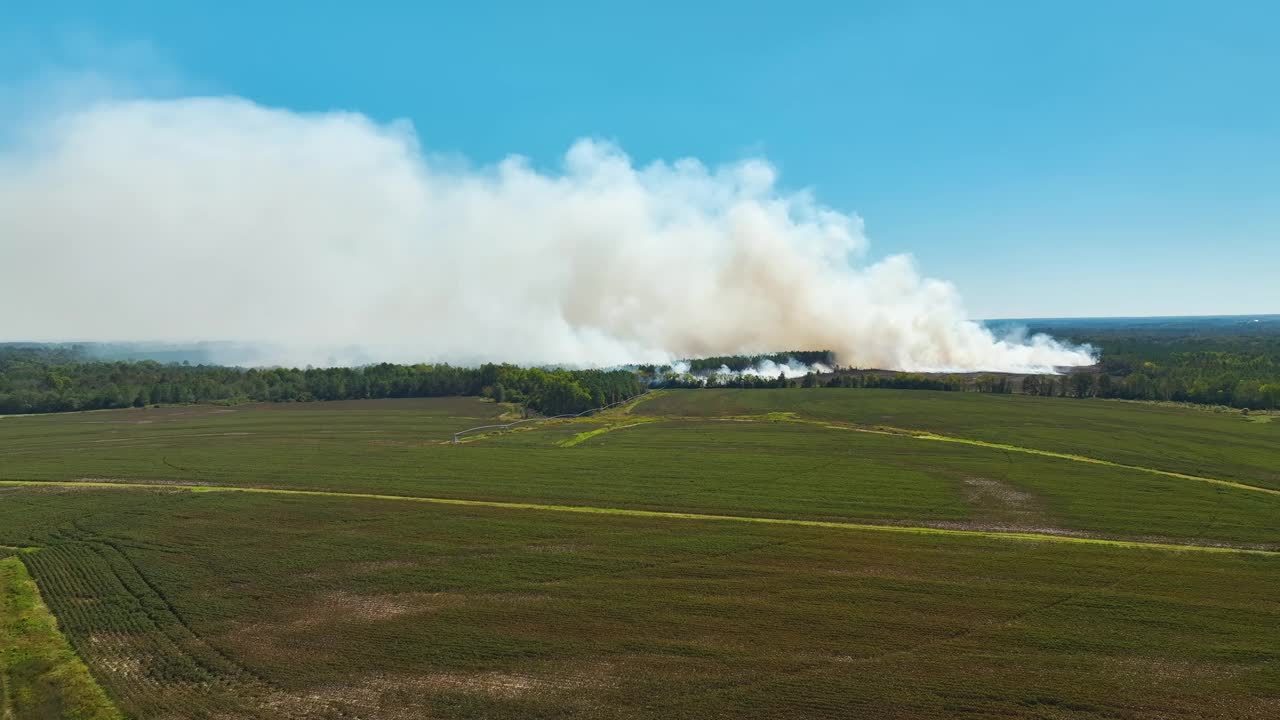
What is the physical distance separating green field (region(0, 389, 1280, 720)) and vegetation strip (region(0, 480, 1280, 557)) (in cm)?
33

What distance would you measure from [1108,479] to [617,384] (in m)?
76.8

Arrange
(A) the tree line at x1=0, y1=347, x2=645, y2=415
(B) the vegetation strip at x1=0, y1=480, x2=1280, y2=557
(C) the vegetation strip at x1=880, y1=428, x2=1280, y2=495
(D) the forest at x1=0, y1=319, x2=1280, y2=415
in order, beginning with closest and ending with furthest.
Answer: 1. (B) the vegetation strip at x1=0, y1=480, x2=1280, y2=557
2. (C) the vegetation strip at x1=880, y1=428, x2=1280, y2=495
3. (D) the forest at x1=0, y1=319, x2=1280, y2=415
4. (A) the tree line at x1=0, y1=347, x2=645, y2=415

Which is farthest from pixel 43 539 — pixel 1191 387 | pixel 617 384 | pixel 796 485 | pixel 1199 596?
pixel 1191 387

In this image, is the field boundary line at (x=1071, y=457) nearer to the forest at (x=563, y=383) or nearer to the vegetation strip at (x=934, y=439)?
the vegetation strip at (x=934, y=439)

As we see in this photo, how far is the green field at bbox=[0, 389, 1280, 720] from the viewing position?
74.0 feet

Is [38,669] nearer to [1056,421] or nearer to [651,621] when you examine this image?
[651,621]

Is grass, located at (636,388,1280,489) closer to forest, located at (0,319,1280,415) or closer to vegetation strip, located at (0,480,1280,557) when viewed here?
forest, located at (0,319,1280,415)

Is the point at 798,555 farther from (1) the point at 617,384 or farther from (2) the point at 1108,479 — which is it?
(1) the point at 617,384

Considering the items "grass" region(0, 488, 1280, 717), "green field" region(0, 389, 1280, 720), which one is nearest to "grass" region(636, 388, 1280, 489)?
"green field" region(0, 389, 1280, 720)

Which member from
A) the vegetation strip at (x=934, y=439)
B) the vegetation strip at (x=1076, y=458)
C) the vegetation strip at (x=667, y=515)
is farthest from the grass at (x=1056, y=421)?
the vegetation strip at (x=667, y=515)

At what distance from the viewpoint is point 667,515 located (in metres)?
43.5

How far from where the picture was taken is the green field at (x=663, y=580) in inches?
888

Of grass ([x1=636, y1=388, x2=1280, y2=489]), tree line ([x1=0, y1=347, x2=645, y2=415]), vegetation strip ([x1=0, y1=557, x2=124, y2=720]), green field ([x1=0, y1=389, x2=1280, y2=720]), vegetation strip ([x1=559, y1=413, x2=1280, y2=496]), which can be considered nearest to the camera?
vegetation strip ([x1=0, y1=557, x2=124, y2=720])

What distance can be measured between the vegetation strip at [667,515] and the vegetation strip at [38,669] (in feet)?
67.9
